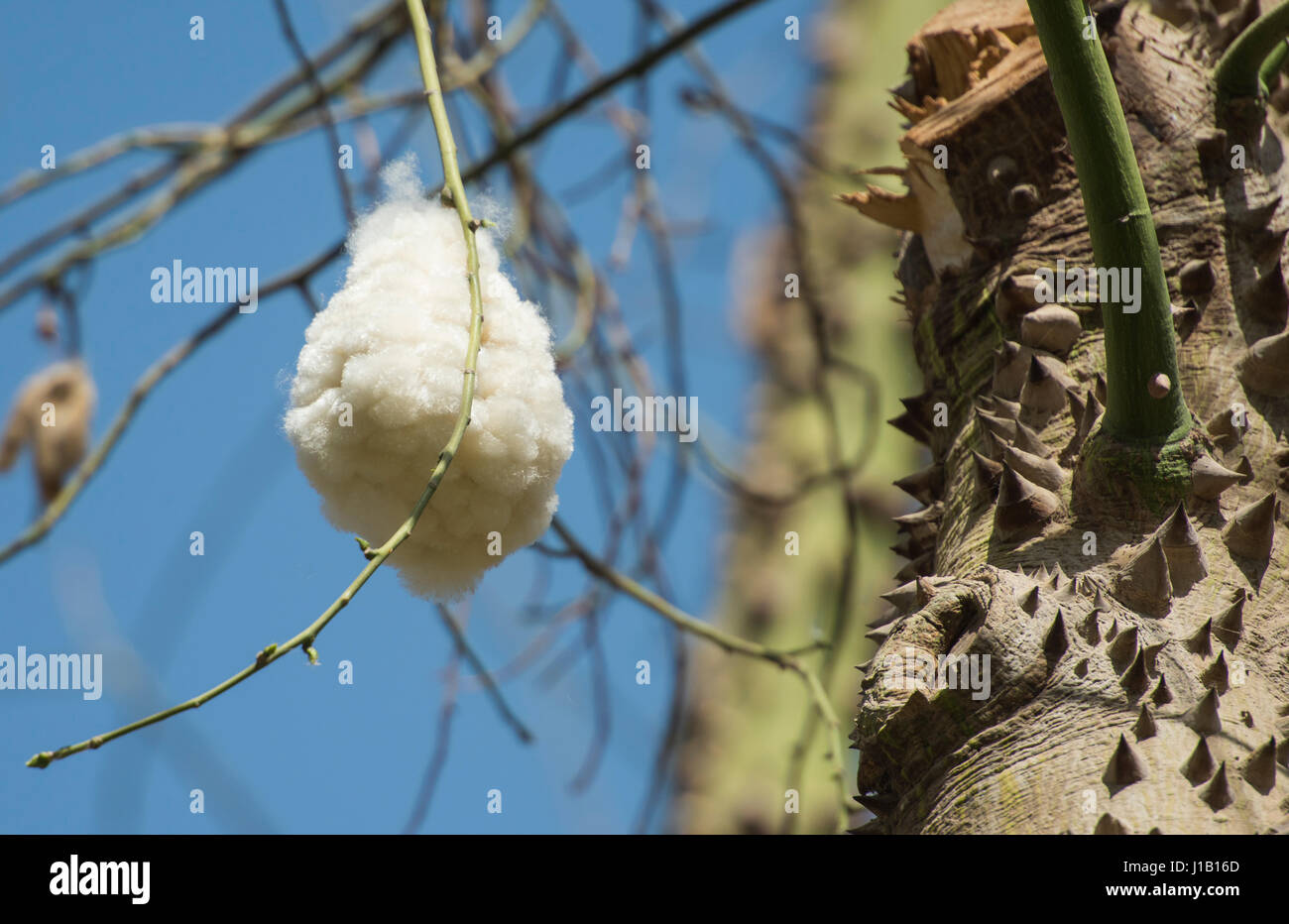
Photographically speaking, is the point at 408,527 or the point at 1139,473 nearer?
the point at 408,527

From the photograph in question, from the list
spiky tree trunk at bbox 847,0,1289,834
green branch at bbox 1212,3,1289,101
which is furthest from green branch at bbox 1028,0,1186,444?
green branch at bbox 1212,3,1289,101

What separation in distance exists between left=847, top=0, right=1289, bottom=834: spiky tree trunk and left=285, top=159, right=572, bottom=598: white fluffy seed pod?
9.6 inches

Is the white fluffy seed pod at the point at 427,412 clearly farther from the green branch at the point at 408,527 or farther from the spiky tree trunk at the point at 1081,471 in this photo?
the spiky tree trunk at the point at 1081,471

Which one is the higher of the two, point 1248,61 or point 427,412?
point 1248,61

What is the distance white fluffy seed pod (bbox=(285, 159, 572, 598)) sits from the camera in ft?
2.29

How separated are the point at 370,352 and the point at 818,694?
0.61m

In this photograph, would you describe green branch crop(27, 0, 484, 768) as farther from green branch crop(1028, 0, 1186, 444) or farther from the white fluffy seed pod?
green branch crop(1028, 0, 1186, 444)

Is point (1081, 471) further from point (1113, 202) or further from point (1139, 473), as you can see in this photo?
point (1113, 202)

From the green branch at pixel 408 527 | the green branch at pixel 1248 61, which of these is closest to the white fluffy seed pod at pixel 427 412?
the green branch at pixel 408 527

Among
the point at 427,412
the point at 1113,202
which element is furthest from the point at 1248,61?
the point at 427,412

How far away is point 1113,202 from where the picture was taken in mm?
682

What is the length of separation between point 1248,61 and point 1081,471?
1.17 ft

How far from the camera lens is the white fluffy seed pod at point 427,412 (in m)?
0.70
